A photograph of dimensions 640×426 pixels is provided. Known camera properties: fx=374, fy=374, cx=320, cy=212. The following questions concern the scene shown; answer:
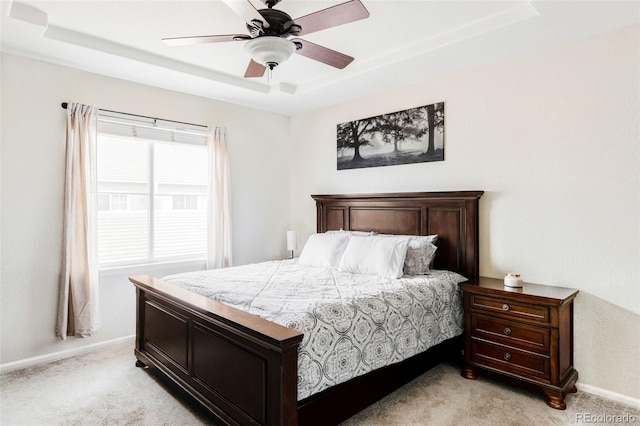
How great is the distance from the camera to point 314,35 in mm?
2982

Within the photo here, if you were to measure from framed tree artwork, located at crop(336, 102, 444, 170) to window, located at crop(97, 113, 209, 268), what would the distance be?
1716 millimetres

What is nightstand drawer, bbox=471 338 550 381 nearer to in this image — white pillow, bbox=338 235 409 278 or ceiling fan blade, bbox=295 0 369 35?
white pillow, bbox=338 235 409 278

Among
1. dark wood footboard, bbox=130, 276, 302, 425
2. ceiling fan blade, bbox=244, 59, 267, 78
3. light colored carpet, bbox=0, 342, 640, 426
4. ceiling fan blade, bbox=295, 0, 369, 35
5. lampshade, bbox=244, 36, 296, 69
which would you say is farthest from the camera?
ceiling fan blade, bbox=244, 59, 267, 78

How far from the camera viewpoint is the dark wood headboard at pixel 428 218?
11.0 ft

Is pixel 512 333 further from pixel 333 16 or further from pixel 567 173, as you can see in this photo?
pixel 333 16

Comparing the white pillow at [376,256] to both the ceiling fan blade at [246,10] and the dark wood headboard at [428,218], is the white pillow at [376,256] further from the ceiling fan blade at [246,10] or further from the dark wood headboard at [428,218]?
the ceiling fan blade at [246,10]

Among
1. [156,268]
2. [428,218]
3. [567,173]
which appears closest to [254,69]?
[428,218]

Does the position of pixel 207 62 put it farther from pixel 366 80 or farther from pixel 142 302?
pixel 142 302

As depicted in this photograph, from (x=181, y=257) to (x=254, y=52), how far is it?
8.91ft

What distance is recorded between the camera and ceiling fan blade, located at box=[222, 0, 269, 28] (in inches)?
73.8

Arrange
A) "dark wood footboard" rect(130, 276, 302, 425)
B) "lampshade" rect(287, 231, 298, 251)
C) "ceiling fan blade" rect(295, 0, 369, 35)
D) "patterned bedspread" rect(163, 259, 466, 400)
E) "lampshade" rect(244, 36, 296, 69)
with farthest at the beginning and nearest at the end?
"lampshade" rect(287, 231, 298, 251)
"lampshade" rect(244, 36, 296, 69)
"patterned bedspread" rect(163, 259, 466, 400)
"ceiling fan blade" rect(295, 0, 369, 35)
"dark wood footboard" rect(130, 276, 302, 425)

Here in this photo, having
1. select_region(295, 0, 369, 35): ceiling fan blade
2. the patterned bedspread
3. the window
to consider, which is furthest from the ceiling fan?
the window

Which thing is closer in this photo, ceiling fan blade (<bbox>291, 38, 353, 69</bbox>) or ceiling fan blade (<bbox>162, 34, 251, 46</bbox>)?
ceiling fan blade (<bbox>162, 34, 251, 46</bbox>)

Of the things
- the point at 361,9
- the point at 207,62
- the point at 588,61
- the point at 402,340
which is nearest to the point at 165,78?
the point at 207,62
